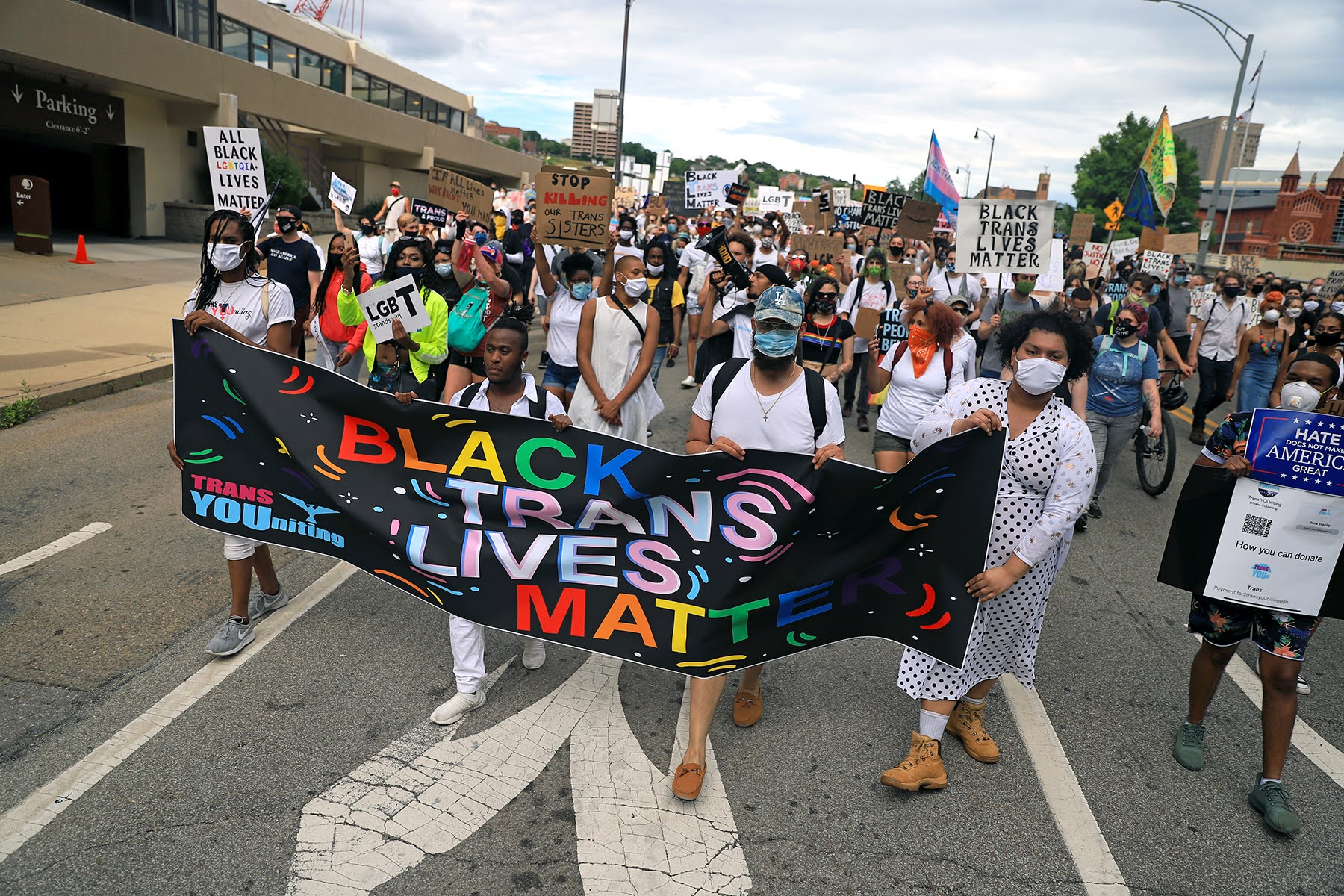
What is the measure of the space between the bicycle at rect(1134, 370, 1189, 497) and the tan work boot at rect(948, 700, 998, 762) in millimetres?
5287

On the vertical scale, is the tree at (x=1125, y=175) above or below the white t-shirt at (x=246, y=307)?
above

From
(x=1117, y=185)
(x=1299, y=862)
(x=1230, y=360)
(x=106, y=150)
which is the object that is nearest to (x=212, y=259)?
(x=1299, y=862)

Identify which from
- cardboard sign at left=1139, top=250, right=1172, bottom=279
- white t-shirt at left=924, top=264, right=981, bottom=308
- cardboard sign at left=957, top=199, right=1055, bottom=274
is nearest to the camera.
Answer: cardboard sign at left=957, top=199, right=1055, bottom=274

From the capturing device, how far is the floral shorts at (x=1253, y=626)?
12.2ft

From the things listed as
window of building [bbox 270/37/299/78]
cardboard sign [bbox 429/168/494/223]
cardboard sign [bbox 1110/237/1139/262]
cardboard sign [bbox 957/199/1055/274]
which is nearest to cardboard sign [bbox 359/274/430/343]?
cardboard sign [bbox 957/199/1055/274]

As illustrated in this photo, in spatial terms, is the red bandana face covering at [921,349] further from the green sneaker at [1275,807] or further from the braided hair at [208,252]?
the braided hair at [208,252]

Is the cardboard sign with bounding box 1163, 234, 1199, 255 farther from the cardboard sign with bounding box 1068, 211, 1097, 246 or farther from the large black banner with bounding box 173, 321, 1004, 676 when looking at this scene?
the large black banner with bounding box 173, 321, 1004, 676

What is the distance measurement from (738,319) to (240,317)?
4.62 meters

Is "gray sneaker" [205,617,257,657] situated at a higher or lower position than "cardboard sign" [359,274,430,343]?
lower

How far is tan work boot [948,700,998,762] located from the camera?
155 inches

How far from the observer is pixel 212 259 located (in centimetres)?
466

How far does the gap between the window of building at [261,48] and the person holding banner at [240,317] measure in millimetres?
33026

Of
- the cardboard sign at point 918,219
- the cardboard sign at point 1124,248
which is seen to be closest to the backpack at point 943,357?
the cardboard sign at point 918,219

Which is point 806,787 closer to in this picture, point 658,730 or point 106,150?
point 658,730
